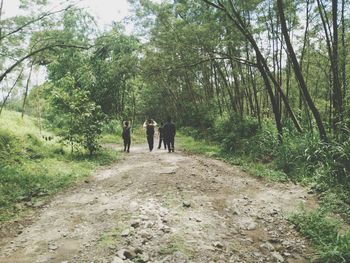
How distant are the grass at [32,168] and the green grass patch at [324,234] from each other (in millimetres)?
5438

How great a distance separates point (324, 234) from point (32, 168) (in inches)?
314

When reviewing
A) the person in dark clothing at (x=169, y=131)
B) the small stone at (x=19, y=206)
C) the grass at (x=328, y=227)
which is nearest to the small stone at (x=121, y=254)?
the grass at (x=328, y=227)

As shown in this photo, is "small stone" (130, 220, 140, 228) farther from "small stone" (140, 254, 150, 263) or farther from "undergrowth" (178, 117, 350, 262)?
"undergrowth" (178, 117, 350, 262)

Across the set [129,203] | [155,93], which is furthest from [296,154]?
[155,93]

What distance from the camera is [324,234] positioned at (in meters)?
5.52

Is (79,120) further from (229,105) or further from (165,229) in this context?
(229,105)

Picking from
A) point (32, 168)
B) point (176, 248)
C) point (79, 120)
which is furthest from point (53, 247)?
point (79, 120)

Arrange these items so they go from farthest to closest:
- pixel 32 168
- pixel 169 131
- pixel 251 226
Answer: pixel 169 131, pixel 32 168, pixel 251 226

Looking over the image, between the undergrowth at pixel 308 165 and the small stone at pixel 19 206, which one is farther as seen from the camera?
the small stone at pixel 19 206

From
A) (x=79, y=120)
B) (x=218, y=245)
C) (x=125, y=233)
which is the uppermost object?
(x=79, y=120)

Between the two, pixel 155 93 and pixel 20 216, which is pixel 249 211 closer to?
pixel 20 216

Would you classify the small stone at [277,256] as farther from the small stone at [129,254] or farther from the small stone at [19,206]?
the small stone at [19,206]

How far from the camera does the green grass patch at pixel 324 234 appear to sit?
4703 mm

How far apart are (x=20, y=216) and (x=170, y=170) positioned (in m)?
4.27
